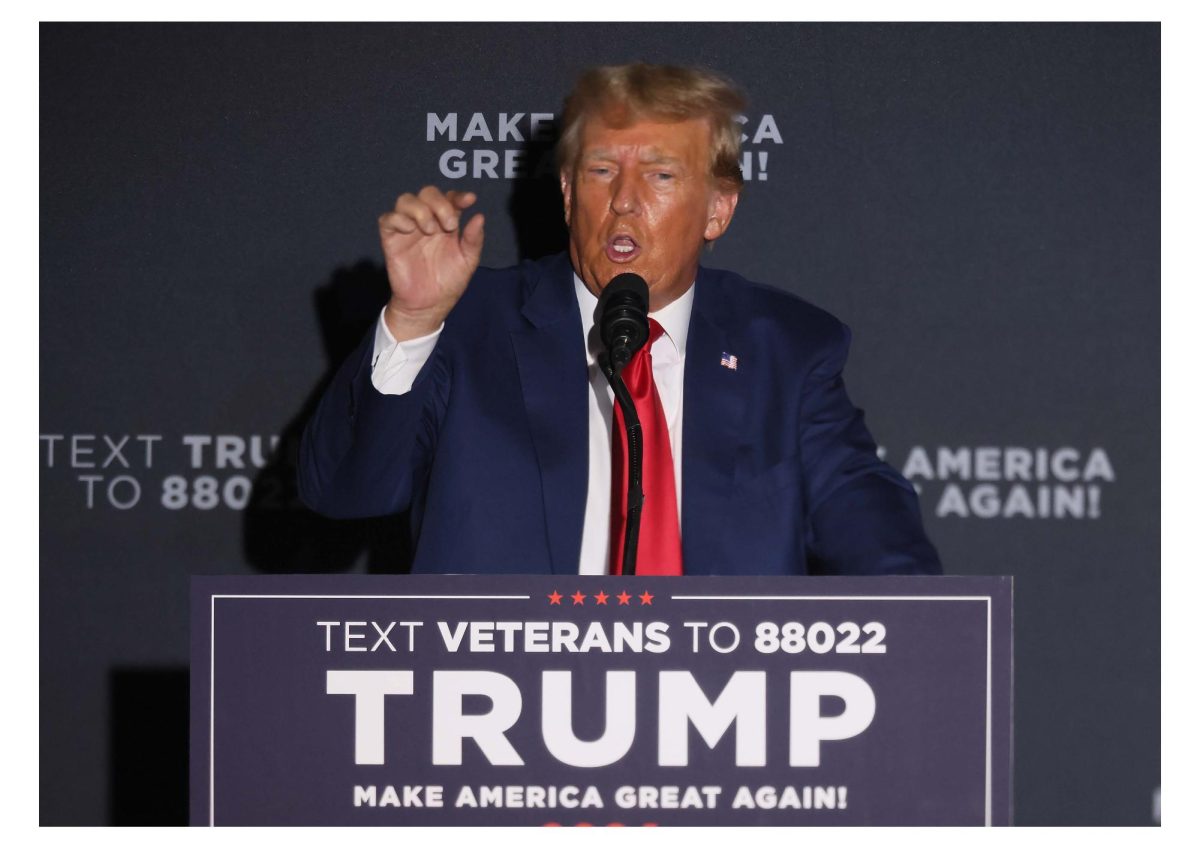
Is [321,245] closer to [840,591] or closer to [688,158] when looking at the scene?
[688,158]

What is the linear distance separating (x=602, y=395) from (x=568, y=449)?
0.37ft

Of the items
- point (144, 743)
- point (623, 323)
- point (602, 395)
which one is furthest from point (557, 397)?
point (144, 743)

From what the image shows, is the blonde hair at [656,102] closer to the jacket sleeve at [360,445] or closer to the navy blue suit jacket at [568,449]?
the navy blue suit jacket at [568,449]

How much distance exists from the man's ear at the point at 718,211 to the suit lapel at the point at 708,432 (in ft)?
0.45

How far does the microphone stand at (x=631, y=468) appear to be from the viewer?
1430mm

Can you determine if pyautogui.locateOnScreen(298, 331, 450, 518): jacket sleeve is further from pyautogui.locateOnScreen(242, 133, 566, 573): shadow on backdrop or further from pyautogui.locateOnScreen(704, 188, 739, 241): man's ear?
pyautogui.locateOnScreen(242, 133, 566, 573): shadow on backdrop

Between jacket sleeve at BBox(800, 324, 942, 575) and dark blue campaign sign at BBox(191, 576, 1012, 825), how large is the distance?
403 mm

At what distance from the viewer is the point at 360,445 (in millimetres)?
1869

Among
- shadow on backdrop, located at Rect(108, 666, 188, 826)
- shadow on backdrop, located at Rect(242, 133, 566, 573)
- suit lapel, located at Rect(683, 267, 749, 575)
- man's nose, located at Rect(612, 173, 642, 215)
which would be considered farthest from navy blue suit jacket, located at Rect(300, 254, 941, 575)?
shadow on backdrop, located at Rect(108, 666, 188, 826)

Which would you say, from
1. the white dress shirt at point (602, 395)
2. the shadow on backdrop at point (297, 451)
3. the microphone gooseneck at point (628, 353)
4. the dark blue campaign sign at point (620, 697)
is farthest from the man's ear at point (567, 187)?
the dark blue campaign sign at point (620, 697)

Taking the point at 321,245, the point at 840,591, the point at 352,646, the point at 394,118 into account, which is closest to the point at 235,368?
the point at 321,245

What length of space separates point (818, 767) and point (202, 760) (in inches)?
22.7

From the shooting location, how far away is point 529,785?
4.38 feet

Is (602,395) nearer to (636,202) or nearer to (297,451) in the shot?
(636,202)
